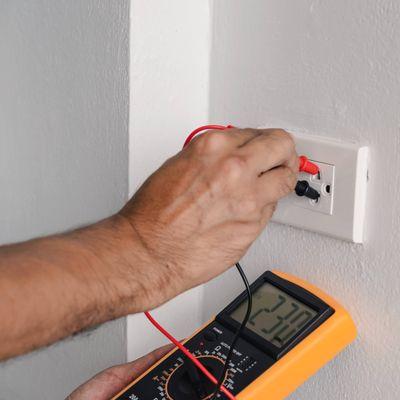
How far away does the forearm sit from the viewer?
1.76 ft

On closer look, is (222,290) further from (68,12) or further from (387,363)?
(68,12)

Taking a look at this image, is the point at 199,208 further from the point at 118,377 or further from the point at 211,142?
the point at 118,377

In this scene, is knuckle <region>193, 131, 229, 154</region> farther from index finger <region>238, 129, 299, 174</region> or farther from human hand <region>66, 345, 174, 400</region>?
human hand <region>66, 345, 174, 400</region>

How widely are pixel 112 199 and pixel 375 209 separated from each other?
369 mm

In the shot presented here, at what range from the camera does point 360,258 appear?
70 cm

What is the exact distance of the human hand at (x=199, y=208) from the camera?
587mm

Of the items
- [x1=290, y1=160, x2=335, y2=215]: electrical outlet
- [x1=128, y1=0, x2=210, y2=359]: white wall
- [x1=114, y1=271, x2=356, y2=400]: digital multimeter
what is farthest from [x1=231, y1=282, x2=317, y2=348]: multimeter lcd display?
[x1=128, y1=0, x2=210, y2=359]: white wall

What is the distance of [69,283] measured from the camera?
0.55 m

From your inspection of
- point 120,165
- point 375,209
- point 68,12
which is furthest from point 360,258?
point 68,12

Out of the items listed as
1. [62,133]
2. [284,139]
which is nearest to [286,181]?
[284,139]

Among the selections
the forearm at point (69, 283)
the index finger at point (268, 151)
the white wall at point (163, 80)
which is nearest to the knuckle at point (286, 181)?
the index finger at point (268, 151)

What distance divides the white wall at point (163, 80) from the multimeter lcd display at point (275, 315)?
0.20 meters

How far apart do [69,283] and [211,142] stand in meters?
0.17

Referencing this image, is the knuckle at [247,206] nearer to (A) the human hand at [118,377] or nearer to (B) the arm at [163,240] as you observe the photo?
(B) the arm at [163,240]
